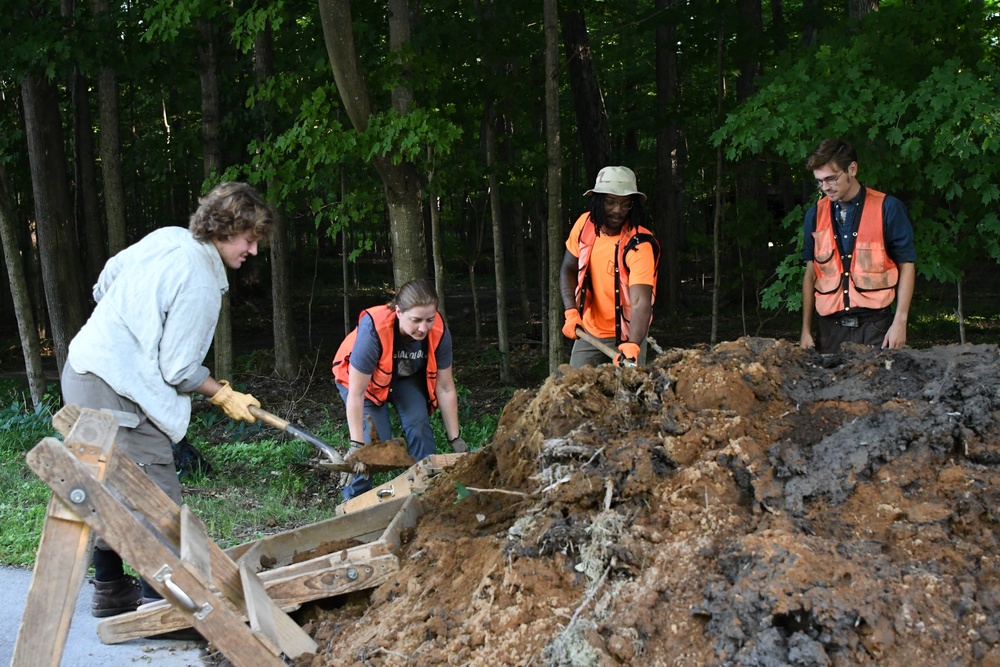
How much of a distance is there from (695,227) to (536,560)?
24552 millimetres

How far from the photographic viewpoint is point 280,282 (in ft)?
32.9

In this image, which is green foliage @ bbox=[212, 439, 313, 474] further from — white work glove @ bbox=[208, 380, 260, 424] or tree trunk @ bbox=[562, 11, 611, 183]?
tree trunk @ bbox=[562, 11, 611, 183]

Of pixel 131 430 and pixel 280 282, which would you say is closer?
pixel 131 430

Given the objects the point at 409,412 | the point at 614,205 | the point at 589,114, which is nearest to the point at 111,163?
the point at 409,412

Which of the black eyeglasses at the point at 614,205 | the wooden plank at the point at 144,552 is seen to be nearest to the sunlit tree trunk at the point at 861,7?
the black eyeglasses at the point at 614,205

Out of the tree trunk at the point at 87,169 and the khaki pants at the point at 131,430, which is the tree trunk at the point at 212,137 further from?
the khaki pants at the point at 131,430

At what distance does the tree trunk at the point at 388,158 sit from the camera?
708cm

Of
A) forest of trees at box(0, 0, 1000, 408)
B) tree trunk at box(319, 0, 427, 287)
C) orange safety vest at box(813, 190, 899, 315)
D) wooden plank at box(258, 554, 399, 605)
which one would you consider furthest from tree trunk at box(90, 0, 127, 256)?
orange safety vest at box(813, 190, 899, 315)

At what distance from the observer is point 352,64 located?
7.20 metres

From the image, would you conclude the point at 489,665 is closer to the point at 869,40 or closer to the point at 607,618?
the point at 607,618

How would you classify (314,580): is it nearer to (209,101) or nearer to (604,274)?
(604,274)

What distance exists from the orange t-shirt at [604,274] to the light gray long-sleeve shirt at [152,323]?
229 centimetres

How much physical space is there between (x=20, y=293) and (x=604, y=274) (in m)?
5.74

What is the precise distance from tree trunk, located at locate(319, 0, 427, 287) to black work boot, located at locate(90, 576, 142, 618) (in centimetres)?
371
